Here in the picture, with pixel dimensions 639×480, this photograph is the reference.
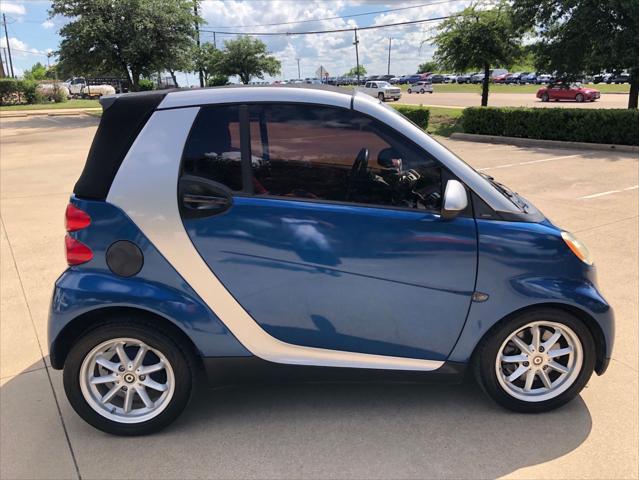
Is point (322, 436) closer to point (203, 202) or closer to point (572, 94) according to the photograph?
point (203, 202)

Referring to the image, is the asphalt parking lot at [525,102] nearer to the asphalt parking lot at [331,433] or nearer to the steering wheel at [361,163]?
the asphalt parking lot at [331,433]

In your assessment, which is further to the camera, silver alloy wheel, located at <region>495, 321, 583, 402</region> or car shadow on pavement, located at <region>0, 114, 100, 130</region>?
car shadow on pavement, located at <region>0, 114, 100, 130</region>

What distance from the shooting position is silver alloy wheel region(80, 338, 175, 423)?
2.60 meters

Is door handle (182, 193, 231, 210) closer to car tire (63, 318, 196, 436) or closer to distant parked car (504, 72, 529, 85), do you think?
car tire (63, 318, 196, 436)

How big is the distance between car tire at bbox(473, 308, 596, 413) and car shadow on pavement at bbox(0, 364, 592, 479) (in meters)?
0.12

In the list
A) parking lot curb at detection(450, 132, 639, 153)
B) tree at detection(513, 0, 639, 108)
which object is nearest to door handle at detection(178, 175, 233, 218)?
parking lot curb at detection(450, 132, 639, 153)

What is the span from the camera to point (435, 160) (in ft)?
8.49

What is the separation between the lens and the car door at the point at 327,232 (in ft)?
8.16

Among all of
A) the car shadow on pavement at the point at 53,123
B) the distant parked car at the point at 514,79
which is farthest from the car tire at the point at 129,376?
the distant parked car at the point at 514,79

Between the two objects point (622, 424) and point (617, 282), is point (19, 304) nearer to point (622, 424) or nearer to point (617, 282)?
point (622, 424)

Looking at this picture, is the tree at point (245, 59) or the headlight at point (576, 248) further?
the tree at point (245, 59)

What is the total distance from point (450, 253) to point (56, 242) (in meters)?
5.21

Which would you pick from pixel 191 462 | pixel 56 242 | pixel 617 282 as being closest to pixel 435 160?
pixel 191 462

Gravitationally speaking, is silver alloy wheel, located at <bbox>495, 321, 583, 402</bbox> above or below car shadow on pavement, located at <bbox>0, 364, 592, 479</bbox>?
above
